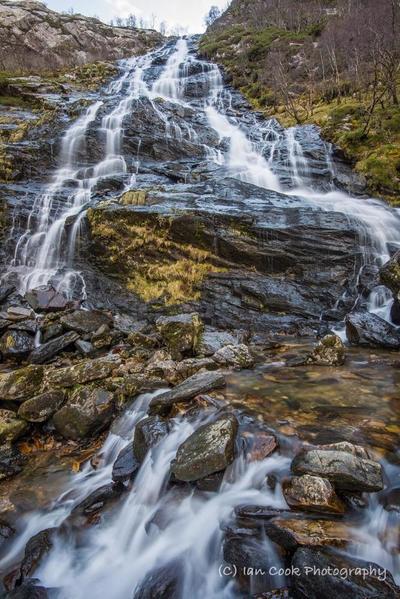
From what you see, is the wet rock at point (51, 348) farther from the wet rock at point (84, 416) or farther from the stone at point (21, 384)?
the wet rock at point (84, 416)

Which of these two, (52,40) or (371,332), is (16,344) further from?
(52,40)

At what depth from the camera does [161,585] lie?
122 inches

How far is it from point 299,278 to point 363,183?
24.2 feet

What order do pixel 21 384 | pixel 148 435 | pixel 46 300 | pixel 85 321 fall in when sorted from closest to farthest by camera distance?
pixel 148 435 → pixel 21 384 → pixel 85 321 → pixel 46 300

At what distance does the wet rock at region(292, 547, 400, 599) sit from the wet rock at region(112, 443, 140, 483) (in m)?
2.25

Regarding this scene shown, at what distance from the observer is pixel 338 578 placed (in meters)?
2.52

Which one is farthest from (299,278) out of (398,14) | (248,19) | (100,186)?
(248,19)

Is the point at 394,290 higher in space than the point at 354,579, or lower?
higher

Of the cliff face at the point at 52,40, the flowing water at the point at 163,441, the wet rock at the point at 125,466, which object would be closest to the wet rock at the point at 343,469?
the flowing water at the point at 163,441

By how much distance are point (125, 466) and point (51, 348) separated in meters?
4.30

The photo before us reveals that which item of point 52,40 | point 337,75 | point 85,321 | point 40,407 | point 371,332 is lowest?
point 40,407

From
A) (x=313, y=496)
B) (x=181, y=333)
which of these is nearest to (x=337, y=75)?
(x=181, y=333)

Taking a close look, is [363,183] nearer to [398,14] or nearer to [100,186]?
[100,186]

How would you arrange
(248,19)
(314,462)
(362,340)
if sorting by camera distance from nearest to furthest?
1. (314,462)
2. (362,340)
3. (248,19)
